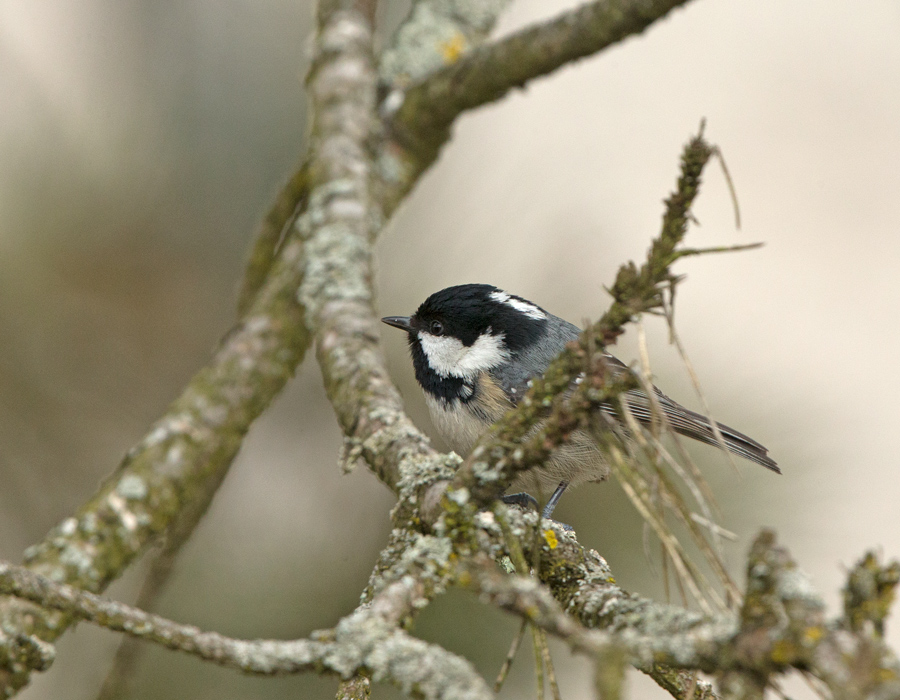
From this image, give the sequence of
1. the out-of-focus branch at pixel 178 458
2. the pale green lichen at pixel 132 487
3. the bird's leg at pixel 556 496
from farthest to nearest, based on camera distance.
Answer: the bird's leg at pixel 556 496 < the pale green lichen at pixel 132 487 < the out-of-focus branch at pixel 178 458

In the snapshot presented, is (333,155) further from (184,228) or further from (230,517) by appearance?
(230,517)

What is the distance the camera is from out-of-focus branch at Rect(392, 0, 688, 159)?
2297mm

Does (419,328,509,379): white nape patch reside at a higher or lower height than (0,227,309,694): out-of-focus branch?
higher

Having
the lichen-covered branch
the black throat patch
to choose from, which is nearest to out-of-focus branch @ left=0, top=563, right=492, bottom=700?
the lichen-covered branch

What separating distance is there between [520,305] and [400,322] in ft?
1.28

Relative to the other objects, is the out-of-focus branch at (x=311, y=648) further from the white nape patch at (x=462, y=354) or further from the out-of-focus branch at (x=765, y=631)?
the white nape patch at (x=462, y=354)

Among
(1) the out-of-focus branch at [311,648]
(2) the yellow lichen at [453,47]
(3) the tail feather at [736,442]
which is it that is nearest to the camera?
(1) the out-of-focus branch at [311,648]

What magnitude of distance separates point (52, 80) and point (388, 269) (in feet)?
4.34

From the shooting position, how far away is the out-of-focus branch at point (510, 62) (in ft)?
7.54

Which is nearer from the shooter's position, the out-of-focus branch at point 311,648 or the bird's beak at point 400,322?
the out-of-focus branch at point 311,648

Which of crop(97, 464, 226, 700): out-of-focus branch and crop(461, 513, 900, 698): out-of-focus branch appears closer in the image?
crop(461, 513, 900, 698): out-of-focus branch

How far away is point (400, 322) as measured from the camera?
2.56 m

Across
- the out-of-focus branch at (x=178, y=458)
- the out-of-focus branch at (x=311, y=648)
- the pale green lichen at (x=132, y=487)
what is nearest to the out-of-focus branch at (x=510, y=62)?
the out-of-focus branch at (x=178, y=458)

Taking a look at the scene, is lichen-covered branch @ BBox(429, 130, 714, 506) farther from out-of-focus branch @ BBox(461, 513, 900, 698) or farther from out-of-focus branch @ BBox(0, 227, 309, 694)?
out-of-focus branch @ BBox(0, 227, 309, 694)
